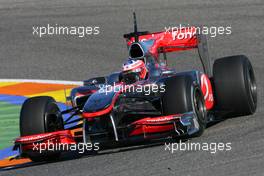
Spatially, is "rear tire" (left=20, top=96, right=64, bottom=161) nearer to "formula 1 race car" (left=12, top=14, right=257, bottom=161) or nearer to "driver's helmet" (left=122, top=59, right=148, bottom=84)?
"formula 1 race car" (left=12, top=14, right=257, bottom=161)

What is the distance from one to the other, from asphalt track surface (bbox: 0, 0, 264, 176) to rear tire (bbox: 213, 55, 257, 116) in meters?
0.19

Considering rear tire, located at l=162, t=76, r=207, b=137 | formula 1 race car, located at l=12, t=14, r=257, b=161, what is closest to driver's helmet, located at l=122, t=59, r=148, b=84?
formula 1 race car, located at l=12, t=14, r=257, b=161

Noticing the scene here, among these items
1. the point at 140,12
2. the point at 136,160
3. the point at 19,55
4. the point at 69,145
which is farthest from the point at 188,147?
the point at 140,12

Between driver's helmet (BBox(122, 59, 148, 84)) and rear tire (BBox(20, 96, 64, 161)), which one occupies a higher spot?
driver's helmet (BBox(122, 59, 148, 84))

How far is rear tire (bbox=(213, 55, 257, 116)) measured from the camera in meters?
11.0

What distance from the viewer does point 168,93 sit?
10078 millimetres

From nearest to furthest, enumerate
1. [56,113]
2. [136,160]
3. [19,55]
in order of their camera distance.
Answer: [136,160] → [56,113] → [19,55]

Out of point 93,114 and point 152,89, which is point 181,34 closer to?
point 152,89

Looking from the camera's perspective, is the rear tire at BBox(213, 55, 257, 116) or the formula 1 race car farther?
the rear tire at BBox(213, 55, 257, 116)

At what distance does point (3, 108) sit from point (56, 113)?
10.6 feet

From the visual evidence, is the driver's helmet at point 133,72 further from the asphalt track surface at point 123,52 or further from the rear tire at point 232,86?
the asphalt track surface at point 123,52

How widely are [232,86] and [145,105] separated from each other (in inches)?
45.9

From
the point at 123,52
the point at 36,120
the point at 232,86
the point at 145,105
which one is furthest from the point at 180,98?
the point at 123,52

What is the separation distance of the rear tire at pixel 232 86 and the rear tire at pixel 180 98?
86cm
